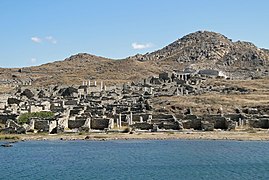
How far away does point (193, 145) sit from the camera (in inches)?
1563

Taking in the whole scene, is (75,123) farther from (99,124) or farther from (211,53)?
(211,53)

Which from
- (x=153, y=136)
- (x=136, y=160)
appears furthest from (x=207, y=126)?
(x=136, y=160)

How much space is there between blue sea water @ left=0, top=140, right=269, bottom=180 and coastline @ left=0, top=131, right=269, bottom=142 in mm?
1310

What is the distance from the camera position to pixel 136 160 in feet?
110

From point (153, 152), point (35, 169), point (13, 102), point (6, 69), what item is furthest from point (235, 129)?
point (6, 69)

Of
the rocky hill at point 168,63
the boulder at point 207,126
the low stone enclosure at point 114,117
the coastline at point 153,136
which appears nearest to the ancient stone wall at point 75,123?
the low stone enclosure at point 114,117

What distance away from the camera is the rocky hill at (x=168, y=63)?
5064 inches

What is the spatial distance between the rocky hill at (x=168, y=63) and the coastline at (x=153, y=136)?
227 feet

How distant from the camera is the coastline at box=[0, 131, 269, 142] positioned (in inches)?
1683

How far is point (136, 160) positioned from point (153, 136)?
9.77m

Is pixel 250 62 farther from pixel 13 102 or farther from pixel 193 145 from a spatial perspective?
pixel 193 145

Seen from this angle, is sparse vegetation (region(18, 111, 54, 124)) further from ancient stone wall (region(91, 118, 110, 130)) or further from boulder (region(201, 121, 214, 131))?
boulder (region(201, 121, 214, 131))

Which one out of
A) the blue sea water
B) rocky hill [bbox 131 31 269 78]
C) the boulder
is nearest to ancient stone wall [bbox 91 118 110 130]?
the blue sea water

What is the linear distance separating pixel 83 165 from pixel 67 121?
53.6 feet
